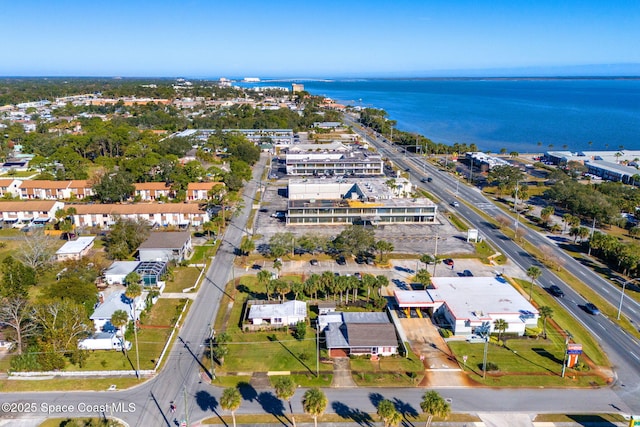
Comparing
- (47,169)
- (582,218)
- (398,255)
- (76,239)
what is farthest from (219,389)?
(47,169)

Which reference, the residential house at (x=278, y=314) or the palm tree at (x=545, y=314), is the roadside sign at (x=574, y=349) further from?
the residential house at (x=278, y=314)

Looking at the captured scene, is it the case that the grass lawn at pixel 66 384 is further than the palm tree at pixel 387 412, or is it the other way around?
the grass lawn at pixel 66 384

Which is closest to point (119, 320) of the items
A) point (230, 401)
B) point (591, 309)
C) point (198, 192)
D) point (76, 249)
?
point (230, 401)

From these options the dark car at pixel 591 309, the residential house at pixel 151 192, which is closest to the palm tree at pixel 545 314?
the dark car at pixel 591 309

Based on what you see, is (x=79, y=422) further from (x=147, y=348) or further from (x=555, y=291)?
(x=555, y=291)

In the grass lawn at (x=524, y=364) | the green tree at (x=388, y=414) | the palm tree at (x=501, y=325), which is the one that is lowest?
the grass lawn at (x=524, y=364)
